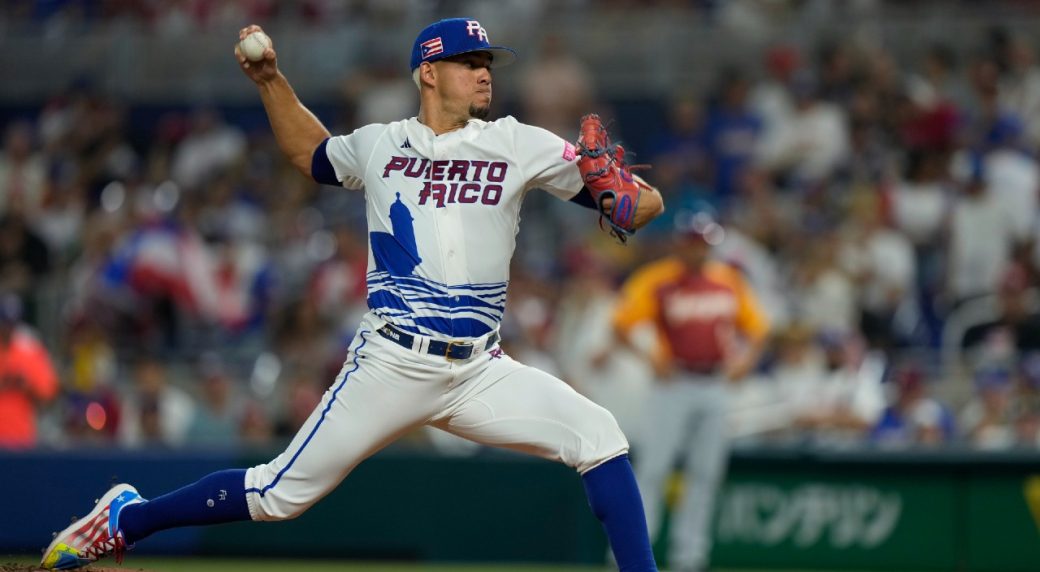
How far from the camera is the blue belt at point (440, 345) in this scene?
5969mm

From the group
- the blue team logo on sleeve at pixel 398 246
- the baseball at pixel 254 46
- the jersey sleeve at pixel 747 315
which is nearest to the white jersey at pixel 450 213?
the blue team logo on sleeve at pixel 398 246

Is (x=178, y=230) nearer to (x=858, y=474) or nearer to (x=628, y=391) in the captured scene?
(x=628, y=391)

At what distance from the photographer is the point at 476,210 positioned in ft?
19.7

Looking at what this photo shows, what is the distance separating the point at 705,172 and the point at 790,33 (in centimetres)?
229

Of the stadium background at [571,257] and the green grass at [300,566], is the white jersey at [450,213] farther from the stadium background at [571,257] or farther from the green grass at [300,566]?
the stadium background at [571,257]

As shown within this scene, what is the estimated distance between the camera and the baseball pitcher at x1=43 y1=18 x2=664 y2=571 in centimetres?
597

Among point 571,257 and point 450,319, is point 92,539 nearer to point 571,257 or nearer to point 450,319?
point 450,319

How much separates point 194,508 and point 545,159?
6.03 ft

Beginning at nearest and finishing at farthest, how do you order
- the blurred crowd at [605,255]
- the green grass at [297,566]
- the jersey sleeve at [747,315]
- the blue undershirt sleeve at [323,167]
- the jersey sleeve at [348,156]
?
the jersey sleeve at [348,156] < the blue undershirt sleeve at [323,167] < the green grass at [297,566] < the jersey sleeve at [747,315] < the blurred crowd at [605,255]

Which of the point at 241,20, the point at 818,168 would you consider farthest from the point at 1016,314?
the point at 241,20

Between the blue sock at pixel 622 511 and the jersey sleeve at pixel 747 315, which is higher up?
the blue sock at pixel 622 511

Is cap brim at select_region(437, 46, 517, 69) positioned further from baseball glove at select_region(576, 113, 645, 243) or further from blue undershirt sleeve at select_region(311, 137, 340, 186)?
blue undershirt sleeve at select_region(311, 137, 340, 186)

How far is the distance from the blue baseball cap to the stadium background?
18.0ft

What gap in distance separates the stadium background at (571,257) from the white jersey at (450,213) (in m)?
5.33
